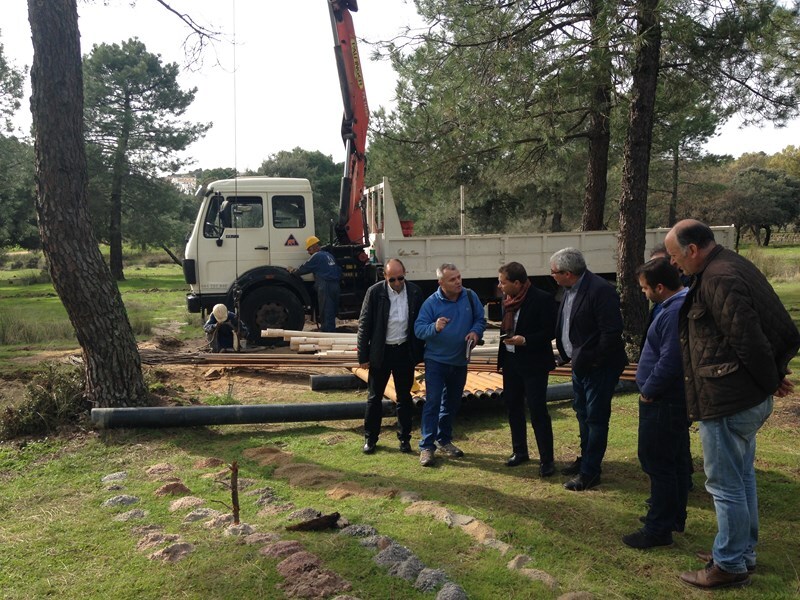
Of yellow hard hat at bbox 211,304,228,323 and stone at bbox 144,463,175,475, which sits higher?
yellow hard hat at bbox 211,304,228,323

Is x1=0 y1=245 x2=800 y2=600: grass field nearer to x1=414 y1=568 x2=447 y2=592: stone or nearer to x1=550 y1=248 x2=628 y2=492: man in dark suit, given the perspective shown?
x1=414 y1=568 x2=447 y2=592: stone

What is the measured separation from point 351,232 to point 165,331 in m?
4.84

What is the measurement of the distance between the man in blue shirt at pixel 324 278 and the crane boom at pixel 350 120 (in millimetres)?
1404

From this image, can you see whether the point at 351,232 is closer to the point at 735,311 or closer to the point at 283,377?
the point at 283,377

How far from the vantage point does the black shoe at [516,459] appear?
17.6 feet

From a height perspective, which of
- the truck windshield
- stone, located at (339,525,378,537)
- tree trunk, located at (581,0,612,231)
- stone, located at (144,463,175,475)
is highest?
tree trunk, located at (581,0,612,231)

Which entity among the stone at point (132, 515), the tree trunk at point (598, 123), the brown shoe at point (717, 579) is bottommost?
the stone at point (132, 515)

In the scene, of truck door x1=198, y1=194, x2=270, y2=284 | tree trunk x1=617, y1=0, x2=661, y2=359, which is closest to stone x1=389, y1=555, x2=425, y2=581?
tree trunk x1=617, y1=0, x2=661, y2=359

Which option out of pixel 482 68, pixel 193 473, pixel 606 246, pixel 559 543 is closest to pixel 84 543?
pixel 193 473

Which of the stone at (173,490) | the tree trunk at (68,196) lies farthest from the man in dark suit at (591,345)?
the tree trunk at (68,196)

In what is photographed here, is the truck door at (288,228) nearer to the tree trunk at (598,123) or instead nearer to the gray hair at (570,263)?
the tree trunk at (598,123)

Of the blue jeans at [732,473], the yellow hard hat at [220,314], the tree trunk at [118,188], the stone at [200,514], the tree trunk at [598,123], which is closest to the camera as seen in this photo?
the blue jeans at [732,473]

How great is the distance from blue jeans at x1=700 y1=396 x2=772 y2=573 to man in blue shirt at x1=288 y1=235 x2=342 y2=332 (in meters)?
8.38

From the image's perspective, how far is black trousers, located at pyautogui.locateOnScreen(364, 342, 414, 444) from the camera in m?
5.81
